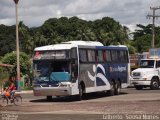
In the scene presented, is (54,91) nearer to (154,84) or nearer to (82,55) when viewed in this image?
(82,55)

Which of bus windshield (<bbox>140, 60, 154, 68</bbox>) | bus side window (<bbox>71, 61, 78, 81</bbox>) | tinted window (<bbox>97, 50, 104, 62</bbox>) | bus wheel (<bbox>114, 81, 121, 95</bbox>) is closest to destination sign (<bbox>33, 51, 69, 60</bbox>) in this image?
bus side window (<bbox>71, 61, 78, 81</bbox>)

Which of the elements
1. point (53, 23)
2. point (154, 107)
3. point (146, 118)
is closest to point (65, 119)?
point (146, 118)

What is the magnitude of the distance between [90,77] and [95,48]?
2.00 metres

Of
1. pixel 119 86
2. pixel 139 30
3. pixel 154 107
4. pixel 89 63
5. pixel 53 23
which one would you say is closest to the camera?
pixel 154 107

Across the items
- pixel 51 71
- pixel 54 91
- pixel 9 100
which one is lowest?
pixel 9 100

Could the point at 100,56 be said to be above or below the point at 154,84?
above

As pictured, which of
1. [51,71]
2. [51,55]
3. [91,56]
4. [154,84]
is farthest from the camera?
[154,84]

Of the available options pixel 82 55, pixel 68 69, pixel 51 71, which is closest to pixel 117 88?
pixel 82 55

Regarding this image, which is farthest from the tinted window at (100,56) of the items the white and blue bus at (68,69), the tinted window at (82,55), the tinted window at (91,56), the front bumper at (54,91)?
the front bumper at (54,91)

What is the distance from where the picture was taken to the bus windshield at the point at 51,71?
28.6 meters

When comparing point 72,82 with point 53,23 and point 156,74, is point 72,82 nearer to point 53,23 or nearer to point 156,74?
point 156,74

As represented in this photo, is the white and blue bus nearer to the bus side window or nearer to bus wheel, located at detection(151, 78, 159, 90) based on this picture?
the bus side window

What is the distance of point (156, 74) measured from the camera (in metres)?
40.4

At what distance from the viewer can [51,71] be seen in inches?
1136
